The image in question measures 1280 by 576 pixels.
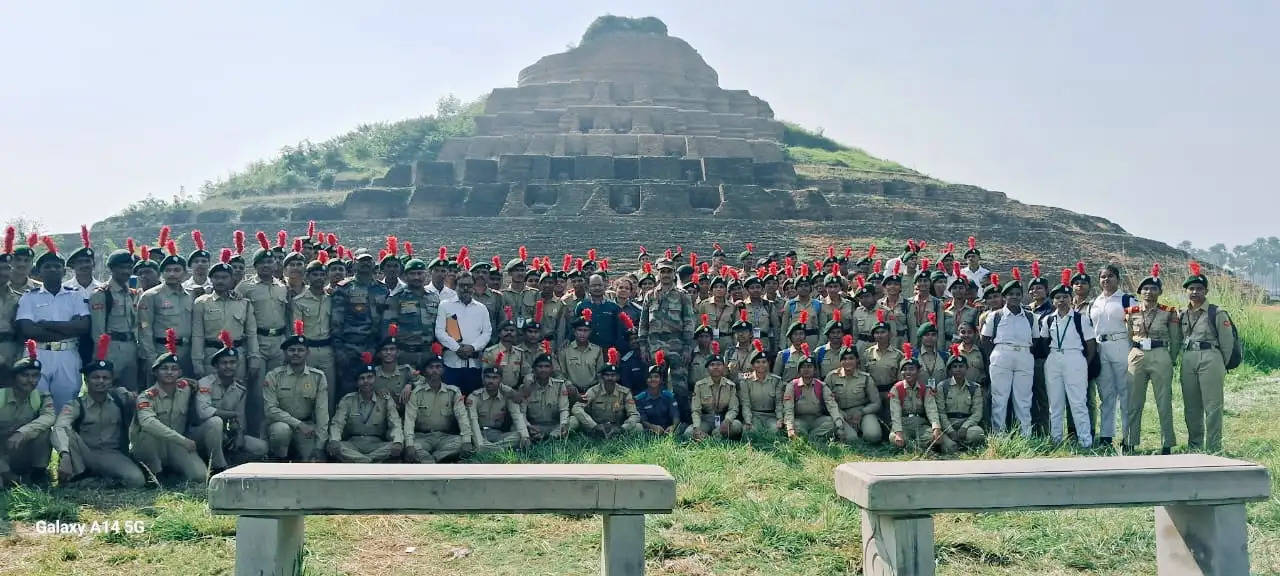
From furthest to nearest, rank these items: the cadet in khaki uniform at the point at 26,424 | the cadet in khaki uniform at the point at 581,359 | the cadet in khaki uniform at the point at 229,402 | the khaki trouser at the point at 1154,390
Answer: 1. the cadet in khaki uniform at the point at 581,359
2. the khaki trouser at the point at 1154,390
3. the cadet in khaki uniform at the point at 229,402
4. the cadet in khaki uniform at the point at 26,424

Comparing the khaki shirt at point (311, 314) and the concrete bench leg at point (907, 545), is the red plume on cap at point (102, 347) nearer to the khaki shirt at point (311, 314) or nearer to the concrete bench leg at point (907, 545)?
the khaki shirt at point (311, 314)

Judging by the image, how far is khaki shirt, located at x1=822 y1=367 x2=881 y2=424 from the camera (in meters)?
7.58

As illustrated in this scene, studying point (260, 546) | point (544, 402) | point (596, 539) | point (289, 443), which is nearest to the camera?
point (260, 546)

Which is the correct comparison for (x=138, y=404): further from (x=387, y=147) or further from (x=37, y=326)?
(x=387, y=147)

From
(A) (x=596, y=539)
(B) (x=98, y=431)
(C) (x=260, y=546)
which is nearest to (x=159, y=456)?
(B) (x=98, y=431)

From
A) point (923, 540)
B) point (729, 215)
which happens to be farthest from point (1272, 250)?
point (923, 540)

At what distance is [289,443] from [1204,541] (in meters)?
5.59

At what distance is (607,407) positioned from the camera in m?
7.54

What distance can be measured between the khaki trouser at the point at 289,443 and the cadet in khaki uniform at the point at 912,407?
427cm

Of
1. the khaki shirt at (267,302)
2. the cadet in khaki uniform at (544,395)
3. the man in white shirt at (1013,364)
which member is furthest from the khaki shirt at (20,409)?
the man in white shirt at (1013,364)

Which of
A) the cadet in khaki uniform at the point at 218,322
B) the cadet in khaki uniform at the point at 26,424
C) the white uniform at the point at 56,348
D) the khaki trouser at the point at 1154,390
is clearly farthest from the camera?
the khaki trouser at the point at 1154,390

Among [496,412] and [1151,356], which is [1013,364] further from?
[496,412]

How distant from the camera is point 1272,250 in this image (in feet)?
281

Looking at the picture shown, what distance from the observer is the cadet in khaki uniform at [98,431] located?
19.5 feet
